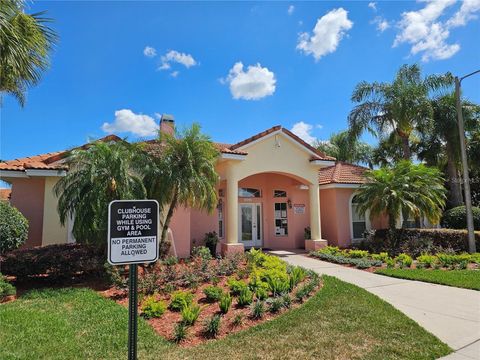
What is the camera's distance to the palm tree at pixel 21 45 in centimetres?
657

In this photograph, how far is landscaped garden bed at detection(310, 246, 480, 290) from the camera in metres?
9.44

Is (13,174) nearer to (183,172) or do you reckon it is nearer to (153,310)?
(183,172)

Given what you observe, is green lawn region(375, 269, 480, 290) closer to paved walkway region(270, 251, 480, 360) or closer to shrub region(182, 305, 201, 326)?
paved walkway region(270, 251, 480, 360)

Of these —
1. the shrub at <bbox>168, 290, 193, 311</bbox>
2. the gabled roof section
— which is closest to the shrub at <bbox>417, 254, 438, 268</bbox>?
the gabled roof section

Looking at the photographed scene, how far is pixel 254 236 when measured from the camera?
17344mm

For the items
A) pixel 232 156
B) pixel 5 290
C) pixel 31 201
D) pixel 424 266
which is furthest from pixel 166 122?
pixel 424 266

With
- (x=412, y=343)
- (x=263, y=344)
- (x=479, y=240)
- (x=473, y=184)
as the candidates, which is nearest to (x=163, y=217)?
(x=263, y=344)

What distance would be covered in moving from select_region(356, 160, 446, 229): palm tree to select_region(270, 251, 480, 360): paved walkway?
16.5 feet

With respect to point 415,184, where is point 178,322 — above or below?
below

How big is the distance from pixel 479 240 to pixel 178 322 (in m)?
13.9

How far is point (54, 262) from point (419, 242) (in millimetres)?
13729

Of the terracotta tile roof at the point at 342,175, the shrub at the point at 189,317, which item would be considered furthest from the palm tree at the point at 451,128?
the shrub at the point at 189,317

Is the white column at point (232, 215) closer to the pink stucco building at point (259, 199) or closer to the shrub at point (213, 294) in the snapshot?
the pink stucco building at point (259, 199)

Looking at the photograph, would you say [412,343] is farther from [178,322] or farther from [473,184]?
[473,184]
